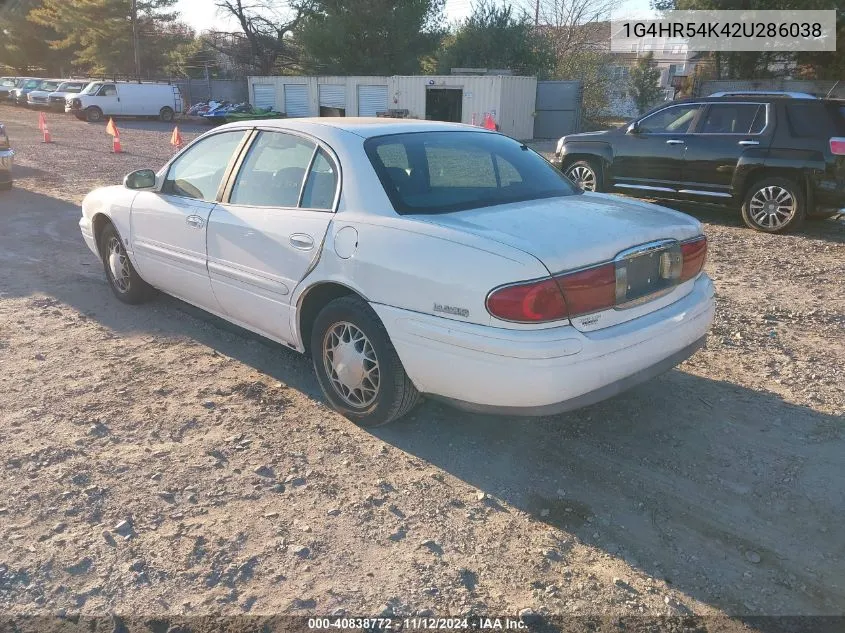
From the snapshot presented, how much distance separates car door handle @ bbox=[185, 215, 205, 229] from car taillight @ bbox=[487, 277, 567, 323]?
7.65ft

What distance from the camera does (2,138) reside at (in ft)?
36.8

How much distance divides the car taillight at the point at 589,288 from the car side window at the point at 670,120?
739 cm

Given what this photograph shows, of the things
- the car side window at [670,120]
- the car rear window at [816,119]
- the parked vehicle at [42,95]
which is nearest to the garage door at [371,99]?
the parked vehicle at [42,95]

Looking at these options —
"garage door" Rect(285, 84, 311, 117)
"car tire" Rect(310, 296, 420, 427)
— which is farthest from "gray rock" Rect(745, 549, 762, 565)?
"garage door" Rect(285, 84, 311, 117)

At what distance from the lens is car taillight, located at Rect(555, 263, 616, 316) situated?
2949 mm

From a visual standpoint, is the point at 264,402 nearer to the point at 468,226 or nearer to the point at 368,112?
the point at 468,226

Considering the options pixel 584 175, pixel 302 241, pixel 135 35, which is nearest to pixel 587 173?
pixel 584 175

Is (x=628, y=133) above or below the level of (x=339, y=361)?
above

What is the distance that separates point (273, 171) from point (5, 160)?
31.6 ft

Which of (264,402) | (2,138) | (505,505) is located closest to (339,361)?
(264,402)

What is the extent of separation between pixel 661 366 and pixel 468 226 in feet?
3.94

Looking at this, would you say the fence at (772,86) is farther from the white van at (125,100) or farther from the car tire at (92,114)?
the car tire at (92,114)

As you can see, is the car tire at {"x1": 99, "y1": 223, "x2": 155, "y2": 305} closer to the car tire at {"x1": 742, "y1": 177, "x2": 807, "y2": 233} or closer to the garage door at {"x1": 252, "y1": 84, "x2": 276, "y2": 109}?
the car tire at {"x1": 742, "y1": 177, "x2": 807, "y2": 233}

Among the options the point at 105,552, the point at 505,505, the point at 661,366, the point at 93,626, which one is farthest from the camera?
the point at 661,366
